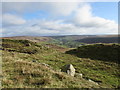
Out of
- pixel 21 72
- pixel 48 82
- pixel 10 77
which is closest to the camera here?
pixel 48 82

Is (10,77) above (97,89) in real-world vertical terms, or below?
above

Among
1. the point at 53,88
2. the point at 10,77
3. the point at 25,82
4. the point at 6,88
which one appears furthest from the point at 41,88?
the point at 10,77

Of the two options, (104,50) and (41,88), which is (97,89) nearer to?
(41,88)

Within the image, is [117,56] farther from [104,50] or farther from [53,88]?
[53,88]

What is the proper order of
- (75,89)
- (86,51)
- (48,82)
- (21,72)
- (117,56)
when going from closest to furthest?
1. (75,89)
2. (48,82)
3. (21,72)
4. (117,56)
5. (86,51)

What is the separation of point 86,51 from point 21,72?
1207 inches

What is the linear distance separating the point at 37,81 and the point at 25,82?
0.79 metres

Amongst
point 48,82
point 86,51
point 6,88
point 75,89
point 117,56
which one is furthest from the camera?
point 86,51

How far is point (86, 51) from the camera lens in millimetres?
37156

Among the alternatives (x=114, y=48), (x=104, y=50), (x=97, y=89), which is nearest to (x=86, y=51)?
(x=104, y=50)

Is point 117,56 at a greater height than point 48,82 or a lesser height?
lesser

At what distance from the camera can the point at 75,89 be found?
694 centimetres

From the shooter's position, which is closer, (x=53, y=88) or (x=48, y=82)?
(x=53, y=88)

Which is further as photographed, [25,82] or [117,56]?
[117,56]
